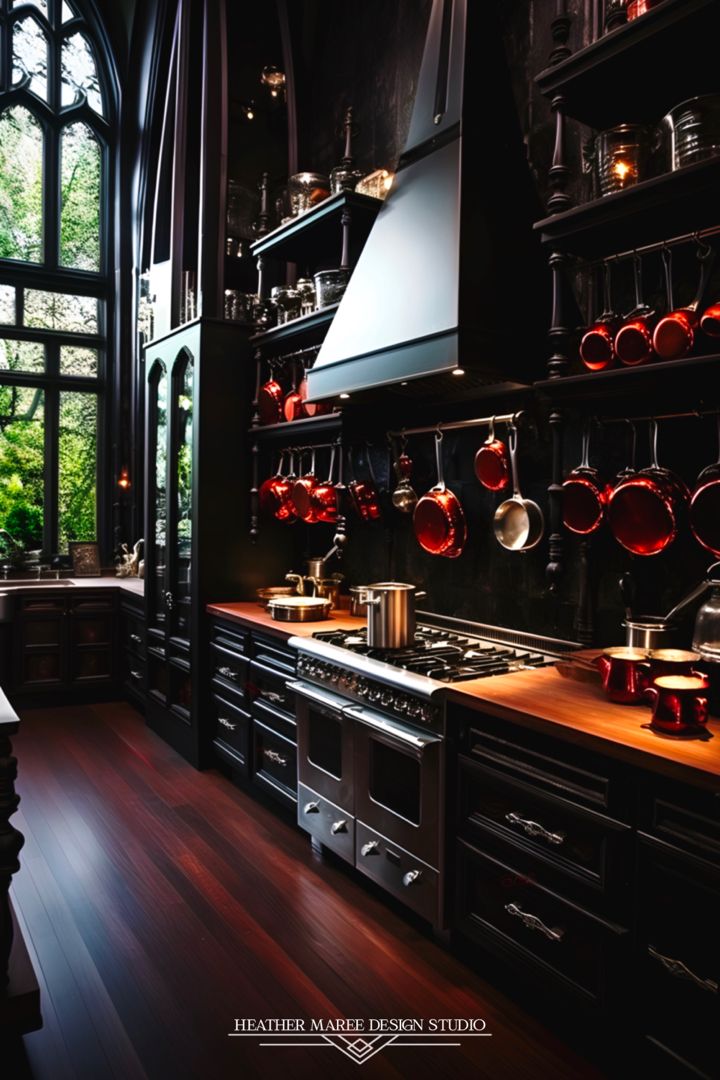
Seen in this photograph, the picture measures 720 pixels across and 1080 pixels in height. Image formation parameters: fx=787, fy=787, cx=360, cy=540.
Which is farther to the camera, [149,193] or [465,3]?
[149,193]

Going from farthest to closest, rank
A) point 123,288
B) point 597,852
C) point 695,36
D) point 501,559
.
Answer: point 123,288, point 501,559, point 695,36, point 597,852

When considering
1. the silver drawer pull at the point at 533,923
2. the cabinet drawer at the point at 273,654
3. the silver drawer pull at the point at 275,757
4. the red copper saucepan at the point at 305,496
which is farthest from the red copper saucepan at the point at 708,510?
the red copper saucepan at the point at 305,496

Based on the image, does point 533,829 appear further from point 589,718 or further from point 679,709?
point 679,709

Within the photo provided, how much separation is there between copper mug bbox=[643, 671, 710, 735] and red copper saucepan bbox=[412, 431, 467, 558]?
1.39m

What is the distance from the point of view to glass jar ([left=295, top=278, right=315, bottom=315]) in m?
3.85

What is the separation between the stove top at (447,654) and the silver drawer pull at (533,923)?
63cm

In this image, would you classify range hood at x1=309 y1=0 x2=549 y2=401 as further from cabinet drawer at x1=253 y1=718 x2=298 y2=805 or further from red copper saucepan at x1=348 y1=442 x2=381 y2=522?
cabinet drawer at x1=253 y1=718 x2=298 y2=805

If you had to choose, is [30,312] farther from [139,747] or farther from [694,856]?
[694,856]

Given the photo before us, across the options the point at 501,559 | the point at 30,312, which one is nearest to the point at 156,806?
the point at 501,559

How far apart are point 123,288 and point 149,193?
A: 787 mm

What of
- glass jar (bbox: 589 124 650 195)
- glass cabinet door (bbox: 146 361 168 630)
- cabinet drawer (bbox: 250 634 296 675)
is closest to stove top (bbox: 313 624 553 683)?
cabinet drawer (bbox: 250 634 296 675)

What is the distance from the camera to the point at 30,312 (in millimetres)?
6043

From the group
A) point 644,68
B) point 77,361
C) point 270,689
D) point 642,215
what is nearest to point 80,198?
point 77,361

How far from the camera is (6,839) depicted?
6.32 feet
